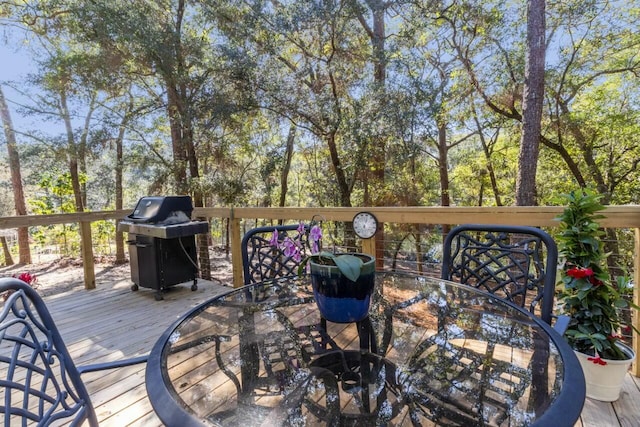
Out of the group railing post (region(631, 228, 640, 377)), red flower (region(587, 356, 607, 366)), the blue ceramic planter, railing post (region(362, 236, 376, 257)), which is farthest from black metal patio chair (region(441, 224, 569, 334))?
railing post (region(362, 236, 376, 257))

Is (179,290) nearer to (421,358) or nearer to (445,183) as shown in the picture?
(421,358)

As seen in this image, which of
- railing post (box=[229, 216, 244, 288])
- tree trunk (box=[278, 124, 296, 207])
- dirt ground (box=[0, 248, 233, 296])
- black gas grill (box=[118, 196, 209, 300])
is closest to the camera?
black gas grill (box=[118, 196, 209, 300])

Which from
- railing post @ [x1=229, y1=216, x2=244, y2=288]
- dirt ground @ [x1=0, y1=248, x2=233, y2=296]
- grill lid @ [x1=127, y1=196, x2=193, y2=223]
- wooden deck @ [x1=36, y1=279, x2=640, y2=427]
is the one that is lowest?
dirt ground @ [x1=0, y1=248, x2=233, y2=296]

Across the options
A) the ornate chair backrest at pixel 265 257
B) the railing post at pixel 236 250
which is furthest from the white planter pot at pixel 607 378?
the railing post at pixel 236 250

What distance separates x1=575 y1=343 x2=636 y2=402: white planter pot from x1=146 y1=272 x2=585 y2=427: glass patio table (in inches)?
30.6

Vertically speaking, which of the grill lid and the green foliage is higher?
the grill lid

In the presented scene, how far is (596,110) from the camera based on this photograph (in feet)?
21.2

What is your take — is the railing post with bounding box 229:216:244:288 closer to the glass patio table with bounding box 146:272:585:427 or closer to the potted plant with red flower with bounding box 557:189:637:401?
the glass patio table with bounding box 146:272:585:427

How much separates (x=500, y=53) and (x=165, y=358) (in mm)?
7539

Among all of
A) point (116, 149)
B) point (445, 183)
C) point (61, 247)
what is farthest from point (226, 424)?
point (61, 247)

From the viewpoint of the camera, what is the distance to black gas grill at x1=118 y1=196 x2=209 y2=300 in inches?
120

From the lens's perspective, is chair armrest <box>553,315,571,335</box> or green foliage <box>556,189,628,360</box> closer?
chair armrest <box>553,315,571,335</box>

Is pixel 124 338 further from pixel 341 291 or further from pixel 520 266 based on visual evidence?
pixel 520 266

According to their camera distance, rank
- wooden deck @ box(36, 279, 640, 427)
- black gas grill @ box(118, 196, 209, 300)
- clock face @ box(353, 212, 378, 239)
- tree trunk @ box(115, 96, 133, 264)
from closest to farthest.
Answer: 1. wooden deck @ box(36, 279, 640, 427)
2. clock face @ box(353, 212, 378, 239)
3. black gas grill @ box(118, 196, 209, 300)
4. tree trunk @ box(115, 96, 133, 264)
